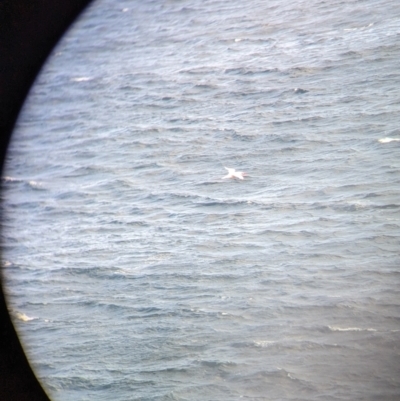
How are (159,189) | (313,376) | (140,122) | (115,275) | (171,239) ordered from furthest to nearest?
(140,122), (159,189), (171,239), (115,275), (313,376)

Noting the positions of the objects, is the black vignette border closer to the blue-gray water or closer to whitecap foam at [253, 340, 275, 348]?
the blue-gray water

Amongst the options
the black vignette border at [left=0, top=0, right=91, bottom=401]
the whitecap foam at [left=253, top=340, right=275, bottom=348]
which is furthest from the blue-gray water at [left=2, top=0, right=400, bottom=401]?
the black vignette border at [left=0, top=0, right=91, bottom=401]

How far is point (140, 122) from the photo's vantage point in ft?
21.0

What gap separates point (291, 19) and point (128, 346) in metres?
4.57

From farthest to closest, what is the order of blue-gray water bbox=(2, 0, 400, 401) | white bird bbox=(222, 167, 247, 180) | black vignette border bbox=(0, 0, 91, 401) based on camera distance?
white bird bbox=(222, 167, 247, 180)
blue-gray water bbox=(2, 0, 400, 401)
black vignette border bbox=(0, 0, 91, 401)

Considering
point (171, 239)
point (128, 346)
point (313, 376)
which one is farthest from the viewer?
point (171, 239)

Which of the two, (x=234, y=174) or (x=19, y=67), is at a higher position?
(x=19, y=67)

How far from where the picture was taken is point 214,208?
509 cm

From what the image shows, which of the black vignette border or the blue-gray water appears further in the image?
the blue-gray water

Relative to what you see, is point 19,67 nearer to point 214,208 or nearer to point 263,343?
point 263,343

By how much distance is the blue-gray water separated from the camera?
3.13m

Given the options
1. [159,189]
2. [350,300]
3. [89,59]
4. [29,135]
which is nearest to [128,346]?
[350,300]

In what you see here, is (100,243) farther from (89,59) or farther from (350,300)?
(89,59)

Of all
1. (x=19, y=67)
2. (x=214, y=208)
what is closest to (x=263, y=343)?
(x=214, y=208)
